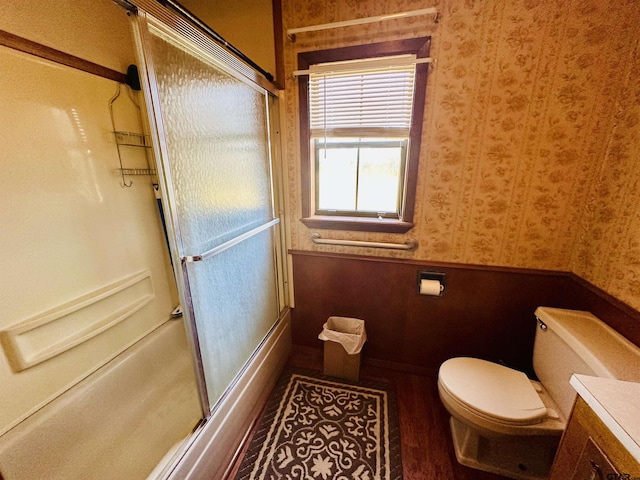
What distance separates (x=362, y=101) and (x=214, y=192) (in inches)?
39.5

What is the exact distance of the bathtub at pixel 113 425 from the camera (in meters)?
1.03

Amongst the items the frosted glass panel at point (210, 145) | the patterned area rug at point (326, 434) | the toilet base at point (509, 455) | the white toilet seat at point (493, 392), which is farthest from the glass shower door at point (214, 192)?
the toilet base at point (509, 455)

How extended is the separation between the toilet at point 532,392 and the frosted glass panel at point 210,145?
1.36m

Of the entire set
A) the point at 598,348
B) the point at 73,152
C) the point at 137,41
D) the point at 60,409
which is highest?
the point at 137,41

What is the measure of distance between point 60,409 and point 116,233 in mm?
852

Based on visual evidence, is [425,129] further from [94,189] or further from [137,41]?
[94,189]

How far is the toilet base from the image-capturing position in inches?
47.8

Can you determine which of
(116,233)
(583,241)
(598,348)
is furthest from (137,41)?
(583,241)

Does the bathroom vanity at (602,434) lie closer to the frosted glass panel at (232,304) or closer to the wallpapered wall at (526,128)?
the wallpapered wall at (526,128)

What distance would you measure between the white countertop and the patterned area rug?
0.96 metres

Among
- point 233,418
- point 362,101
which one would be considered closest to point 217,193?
point 362,101

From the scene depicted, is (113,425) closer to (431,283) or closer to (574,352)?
(431,283)

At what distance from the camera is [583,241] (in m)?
1.34

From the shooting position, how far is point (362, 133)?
5.00 feet
